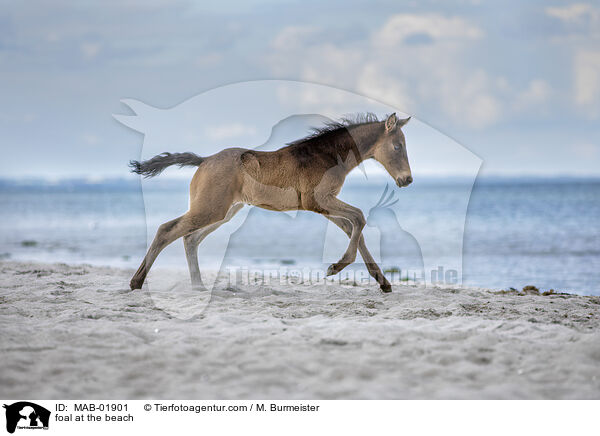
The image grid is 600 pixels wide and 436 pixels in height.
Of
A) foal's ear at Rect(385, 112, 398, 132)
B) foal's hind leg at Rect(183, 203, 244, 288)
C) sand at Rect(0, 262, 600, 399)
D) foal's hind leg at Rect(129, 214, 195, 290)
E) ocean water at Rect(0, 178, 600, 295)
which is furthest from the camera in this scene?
ocean water at Rect(0, 178, 600, 295)

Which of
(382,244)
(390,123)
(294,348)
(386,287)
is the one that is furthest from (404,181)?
(382,244)

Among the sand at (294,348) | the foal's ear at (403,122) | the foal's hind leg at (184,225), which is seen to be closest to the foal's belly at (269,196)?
the foal's hind leg at (184,225)

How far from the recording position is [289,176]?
586 cm

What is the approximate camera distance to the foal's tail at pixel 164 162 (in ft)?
19.3

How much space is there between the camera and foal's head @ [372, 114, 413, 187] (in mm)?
5918

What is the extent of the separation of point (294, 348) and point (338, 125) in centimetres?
320

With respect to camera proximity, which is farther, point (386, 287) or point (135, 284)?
point (386, 287)

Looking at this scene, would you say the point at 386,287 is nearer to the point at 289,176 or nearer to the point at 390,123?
the point at 289,176

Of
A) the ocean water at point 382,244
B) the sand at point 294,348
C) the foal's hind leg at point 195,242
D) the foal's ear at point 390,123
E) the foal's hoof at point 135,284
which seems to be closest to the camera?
the sand at point 294,348

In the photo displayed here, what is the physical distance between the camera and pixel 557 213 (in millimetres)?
23453

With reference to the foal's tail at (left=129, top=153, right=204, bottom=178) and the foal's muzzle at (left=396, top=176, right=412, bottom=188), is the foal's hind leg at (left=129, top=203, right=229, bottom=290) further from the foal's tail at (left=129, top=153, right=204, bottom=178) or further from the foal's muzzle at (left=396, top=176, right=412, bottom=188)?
the foal's muzzle at (left=396, top=176, right=412, bottom=188)

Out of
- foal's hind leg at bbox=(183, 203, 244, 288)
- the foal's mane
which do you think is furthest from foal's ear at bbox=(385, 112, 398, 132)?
foal's hind leg at bbox=(183, 203, 244, 288)

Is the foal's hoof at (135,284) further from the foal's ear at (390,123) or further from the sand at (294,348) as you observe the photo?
the foal's ear at (390,123)
